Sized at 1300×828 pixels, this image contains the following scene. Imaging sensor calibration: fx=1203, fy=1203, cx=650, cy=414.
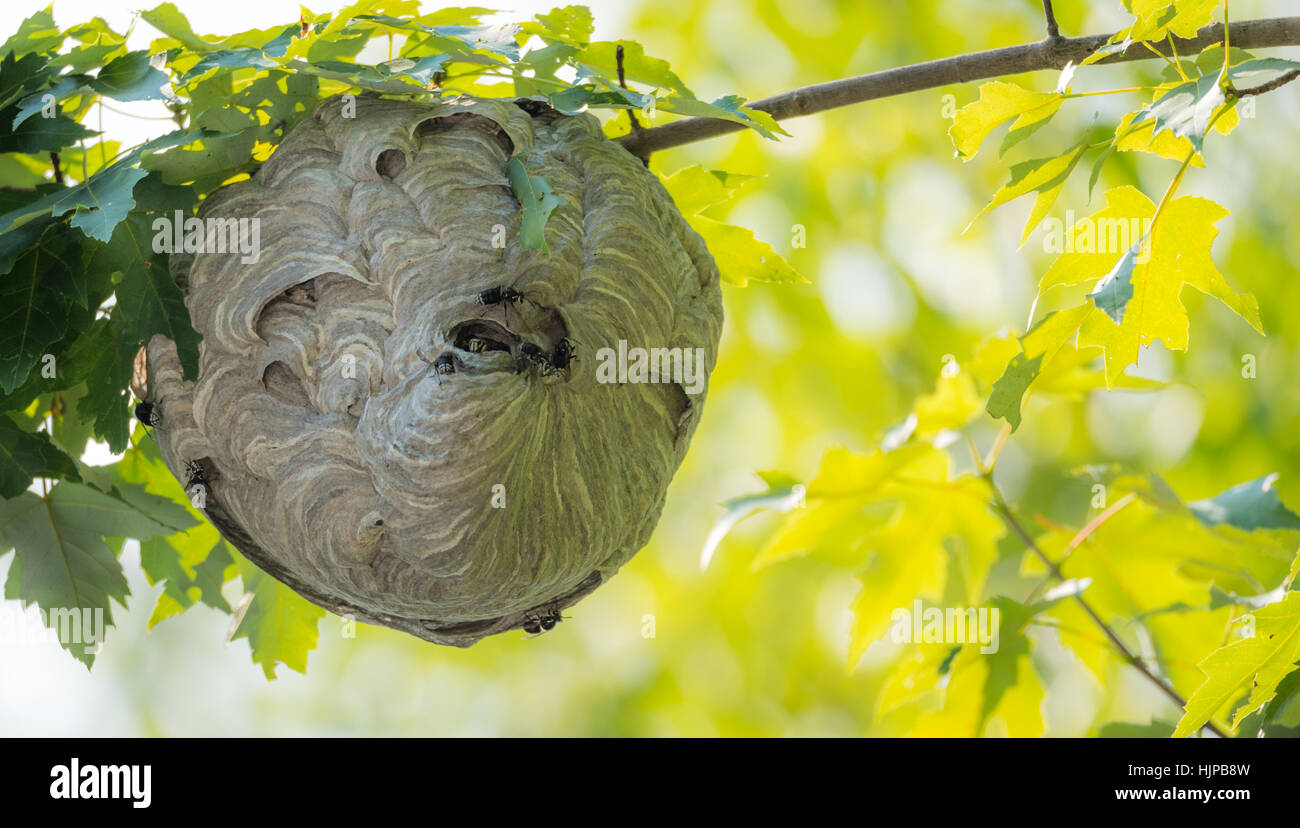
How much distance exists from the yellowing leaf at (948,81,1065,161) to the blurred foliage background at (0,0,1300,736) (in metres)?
3.14

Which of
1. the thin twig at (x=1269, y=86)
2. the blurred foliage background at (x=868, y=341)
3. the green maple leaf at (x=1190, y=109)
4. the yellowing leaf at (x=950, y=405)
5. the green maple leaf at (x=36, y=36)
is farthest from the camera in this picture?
the blurred foliage background at (x=868, y=341)

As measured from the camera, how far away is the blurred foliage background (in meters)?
5.20

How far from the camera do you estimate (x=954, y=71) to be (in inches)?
68.8

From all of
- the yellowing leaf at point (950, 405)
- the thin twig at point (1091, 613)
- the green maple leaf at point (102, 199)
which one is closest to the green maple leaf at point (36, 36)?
the green maple leaf at point (102, 199)

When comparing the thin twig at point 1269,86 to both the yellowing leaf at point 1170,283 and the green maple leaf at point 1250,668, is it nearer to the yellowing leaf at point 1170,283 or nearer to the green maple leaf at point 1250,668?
the yellowing leaf at point 1170,283

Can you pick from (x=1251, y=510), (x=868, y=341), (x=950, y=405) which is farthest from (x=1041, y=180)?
(x=868, y=341)

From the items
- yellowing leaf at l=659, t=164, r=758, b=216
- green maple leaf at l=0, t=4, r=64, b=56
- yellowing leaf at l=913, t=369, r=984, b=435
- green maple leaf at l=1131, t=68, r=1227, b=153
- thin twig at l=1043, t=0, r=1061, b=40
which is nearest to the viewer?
green maple leaf at l=1131, t=68, r=1227, b=153

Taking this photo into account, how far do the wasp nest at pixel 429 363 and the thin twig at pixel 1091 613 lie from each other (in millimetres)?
973

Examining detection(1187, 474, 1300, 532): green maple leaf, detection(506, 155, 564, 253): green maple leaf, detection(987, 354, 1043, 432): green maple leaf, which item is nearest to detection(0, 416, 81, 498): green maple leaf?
detection(506, 155, 564, 253): green maple leaf

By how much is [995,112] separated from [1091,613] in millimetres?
1148

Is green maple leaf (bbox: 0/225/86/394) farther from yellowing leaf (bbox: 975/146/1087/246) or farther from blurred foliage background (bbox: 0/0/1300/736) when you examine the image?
blurred foliage background (bbox: 0/0/1300/736)

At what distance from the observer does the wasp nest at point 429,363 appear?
151cm

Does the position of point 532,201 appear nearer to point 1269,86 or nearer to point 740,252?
point 740,252

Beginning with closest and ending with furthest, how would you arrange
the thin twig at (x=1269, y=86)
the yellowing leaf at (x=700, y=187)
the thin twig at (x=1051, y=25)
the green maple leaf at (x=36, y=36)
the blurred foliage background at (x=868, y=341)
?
the thin twig at (x=1269, y=86)
the green maple leaf at (x=36, y=36)
the thin twig at (x=1051, y=25)
the yellowing leaf at (x=700, y=187)
the blurred foliage background at (x=868, y=341)
